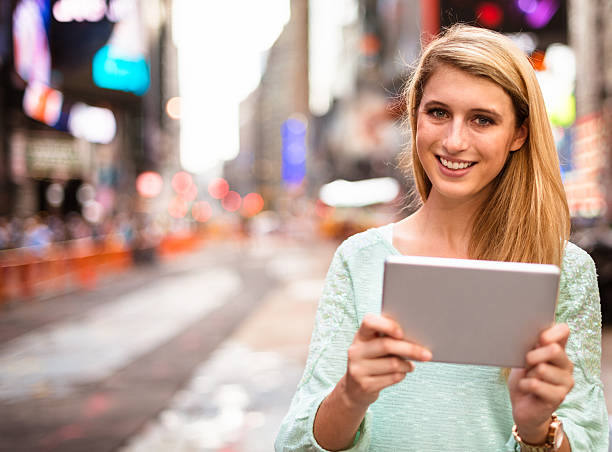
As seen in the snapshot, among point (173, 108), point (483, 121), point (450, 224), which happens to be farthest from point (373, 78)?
point (483, 121)

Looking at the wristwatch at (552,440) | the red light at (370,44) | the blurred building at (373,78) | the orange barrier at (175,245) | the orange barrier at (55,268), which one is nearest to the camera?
the wristwatch at (552,440)

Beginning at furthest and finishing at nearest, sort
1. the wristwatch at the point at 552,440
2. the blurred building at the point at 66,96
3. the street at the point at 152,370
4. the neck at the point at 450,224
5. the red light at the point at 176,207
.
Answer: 1. the red light at the point at 176,207
2. the blurred building at the point at 66,96
3. the street at the point at 152,370
4. the neck at the point at 450,224
5. the wristwatch at the point at 552,440

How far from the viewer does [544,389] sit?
1413mm

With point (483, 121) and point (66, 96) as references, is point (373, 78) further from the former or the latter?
point (483, 121)

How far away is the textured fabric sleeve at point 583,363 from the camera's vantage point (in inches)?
65.9

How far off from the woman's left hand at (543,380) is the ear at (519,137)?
59 centimetres

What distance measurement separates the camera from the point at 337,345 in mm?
1781

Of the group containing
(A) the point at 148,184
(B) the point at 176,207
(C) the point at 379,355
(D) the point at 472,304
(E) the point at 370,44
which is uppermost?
(E) the point at 370,44

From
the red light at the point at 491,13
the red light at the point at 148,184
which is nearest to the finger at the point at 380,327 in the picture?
the red light at the point at 491,13

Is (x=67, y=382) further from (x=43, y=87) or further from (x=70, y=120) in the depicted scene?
(x=70, y=120)

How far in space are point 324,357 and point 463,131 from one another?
2.25ft

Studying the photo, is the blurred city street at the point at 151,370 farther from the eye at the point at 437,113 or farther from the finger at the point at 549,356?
the finger at the point at 549,356

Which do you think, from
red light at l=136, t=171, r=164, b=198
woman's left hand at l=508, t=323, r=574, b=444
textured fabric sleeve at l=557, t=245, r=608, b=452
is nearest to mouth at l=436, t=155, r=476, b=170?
textured fabric sleeve at l=557, t=245, r=608, b=452

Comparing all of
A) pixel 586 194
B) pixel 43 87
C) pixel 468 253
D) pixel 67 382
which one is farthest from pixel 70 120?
pixel 468 253
